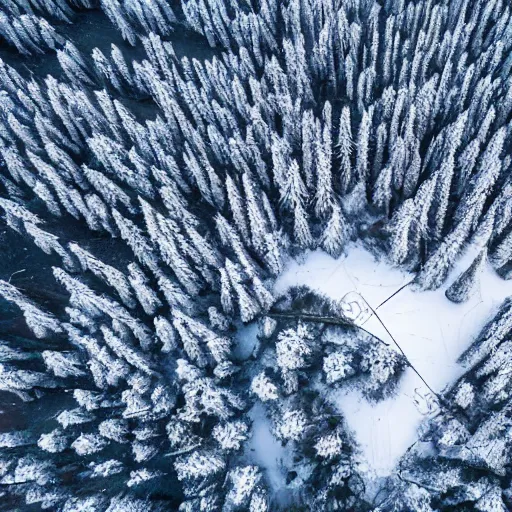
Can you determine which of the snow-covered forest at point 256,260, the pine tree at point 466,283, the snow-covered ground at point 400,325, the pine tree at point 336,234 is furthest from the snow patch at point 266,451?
the pine tree at point 466,283

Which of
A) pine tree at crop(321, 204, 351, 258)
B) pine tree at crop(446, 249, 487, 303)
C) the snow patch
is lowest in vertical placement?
the snow patch

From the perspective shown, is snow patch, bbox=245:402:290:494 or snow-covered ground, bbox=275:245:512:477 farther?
snow patch, bbox=245:402:290:494

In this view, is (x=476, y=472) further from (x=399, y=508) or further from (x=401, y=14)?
(x=401, y=14)

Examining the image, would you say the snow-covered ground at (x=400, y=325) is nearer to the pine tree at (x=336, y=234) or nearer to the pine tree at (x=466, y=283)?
the pine tree at (x=466, y=283)

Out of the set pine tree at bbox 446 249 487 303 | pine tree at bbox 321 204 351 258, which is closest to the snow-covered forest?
pine tree at bbox 446 249 487 303

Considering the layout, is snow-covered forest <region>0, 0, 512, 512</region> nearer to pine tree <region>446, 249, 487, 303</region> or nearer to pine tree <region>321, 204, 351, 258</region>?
pine tree <region>446, 249, 487, 303</region>

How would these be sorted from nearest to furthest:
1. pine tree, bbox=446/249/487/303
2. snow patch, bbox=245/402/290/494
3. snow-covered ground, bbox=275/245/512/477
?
snow-covered ground, bbox=275/245/512/477, pine tree, bbox=446/249/487/303, snow patch, bbox=245/402/290/494

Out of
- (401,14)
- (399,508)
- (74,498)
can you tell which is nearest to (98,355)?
(74,498)
